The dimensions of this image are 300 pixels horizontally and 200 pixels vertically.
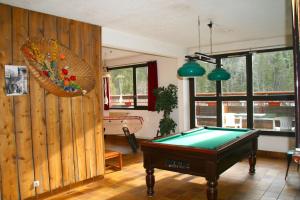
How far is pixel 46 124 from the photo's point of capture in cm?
375

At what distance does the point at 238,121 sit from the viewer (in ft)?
20.6

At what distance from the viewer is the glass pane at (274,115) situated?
5.62 metres

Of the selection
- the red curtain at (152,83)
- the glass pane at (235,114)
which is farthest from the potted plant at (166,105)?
the glass pane at (235,114)

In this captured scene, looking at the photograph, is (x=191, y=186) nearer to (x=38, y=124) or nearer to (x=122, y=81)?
(x=38, y=124)

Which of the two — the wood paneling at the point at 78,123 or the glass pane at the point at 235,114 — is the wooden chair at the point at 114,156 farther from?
the glass pane at the point at 235,114

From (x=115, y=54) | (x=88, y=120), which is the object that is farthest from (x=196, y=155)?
(x=115, y=54)

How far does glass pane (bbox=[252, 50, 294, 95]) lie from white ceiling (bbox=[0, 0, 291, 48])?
0.65 m

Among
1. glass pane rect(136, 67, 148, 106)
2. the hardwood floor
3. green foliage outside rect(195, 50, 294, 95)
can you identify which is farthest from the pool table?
glass pane rect(136, 67, 148, 106)

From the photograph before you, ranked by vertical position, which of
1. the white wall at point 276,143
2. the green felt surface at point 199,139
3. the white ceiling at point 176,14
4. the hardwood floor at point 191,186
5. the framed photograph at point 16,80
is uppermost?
the white ceiling at point 176,14

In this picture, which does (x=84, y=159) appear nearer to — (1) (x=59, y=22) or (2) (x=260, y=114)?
(1) (x=59, y=22)

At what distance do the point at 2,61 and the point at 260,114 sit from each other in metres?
5.25

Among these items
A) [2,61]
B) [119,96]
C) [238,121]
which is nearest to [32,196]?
[2,61]

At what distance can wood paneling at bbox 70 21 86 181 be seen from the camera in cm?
411

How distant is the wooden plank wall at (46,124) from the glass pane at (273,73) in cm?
367
